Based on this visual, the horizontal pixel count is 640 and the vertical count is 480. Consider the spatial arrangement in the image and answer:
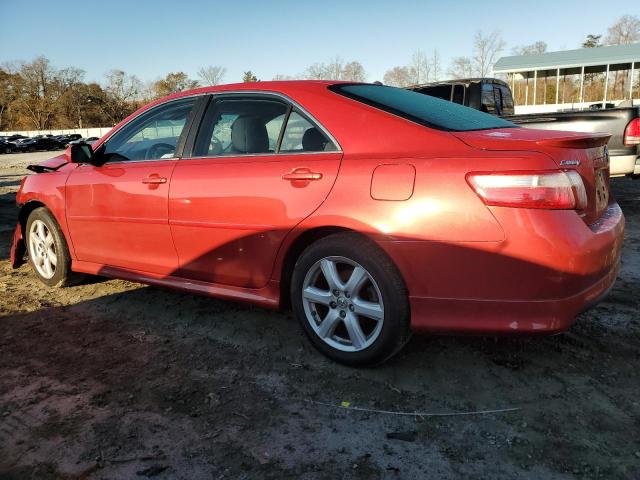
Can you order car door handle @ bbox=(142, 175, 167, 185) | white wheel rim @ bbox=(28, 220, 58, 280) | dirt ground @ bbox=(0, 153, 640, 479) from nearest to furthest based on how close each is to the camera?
dirt ground @ bbox=(0, 153, 640, 479) < car door handle @ bbox=(142, 175, 167, 185) < white wheel rim @ bbox=(28, 220, 58, 280)

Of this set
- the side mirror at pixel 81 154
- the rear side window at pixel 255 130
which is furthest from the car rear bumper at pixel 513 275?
the side mirror at pixel 81 154

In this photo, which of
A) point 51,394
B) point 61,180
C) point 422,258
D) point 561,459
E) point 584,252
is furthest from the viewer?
point 61,180

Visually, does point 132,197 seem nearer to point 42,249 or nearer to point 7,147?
point 42,249

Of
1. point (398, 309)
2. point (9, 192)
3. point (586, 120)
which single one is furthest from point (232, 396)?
point (9, 192)

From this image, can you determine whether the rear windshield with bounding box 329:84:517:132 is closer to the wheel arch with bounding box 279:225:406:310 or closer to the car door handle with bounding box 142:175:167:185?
the wheel arch with bounding box 279:225:406:310

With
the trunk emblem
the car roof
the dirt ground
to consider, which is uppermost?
the car roof

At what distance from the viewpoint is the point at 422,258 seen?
249cm

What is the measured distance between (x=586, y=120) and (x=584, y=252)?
498cm

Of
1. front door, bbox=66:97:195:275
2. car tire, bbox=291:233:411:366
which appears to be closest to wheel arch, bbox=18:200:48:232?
front door, bbox=66:97:195:275

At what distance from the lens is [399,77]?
2400 inches

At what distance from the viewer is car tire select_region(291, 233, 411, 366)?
2.62m

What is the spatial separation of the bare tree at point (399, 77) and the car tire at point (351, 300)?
5740 centimetres

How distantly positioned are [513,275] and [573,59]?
132 feet

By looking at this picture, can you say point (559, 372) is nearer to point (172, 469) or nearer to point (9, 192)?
point (172, 469)
